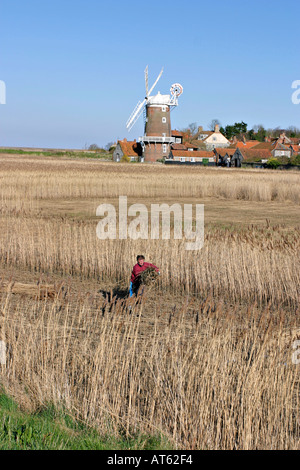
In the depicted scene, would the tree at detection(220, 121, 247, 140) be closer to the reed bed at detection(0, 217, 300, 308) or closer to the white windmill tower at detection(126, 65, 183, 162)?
the white windmill tower at detection(126, 65, 183, 162)

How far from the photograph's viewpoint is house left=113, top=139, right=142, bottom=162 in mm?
81244

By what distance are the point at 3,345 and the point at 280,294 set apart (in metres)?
5.37

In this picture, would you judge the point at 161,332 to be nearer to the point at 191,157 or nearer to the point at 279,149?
the point at 191,157

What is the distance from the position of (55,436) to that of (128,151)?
78412 millimetres

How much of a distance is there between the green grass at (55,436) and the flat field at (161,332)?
0.12 meters

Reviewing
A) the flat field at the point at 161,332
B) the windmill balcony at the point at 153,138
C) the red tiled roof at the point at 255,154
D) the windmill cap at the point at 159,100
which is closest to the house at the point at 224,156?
the red tiled roof at the point at 255,154

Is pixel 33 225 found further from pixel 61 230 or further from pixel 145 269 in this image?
pixel 145 269

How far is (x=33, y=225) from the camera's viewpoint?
1316cm

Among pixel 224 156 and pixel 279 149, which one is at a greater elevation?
pixel 279 149

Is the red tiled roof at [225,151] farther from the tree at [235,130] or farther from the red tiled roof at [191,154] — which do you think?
the tree at [235,130]

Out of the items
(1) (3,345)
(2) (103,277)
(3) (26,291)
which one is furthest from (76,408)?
(2) (103,277)

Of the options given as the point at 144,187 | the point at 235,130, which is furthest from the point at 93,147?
the point at 144,187

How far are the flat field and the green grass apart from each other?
0.12m

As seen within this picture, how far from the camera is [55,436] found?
4305mm
